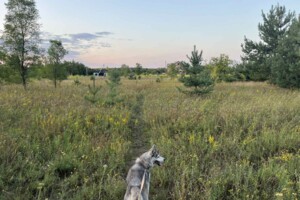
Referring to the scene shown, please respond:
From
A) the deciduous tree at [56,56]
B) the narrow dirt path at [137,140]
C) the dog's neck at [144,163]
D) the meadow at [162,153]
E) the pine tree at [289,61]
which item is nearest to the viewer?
the dog's neck at [144,163]

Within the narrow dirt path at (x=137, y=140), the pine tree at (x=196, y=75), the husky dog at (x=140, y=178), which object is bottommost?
the narrow dirt path at (x=137, y=140)

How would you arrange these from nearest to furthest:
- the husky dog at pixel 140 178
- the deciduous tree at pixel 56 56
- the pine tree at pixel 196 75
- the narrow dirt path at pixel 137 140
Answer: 1. the husky dog at pixel 140 178
2. the narrow dirt path at pixel 137 140
3. the pine tree at pixel 196 75
4. the deciduous tree at pixel 56 56

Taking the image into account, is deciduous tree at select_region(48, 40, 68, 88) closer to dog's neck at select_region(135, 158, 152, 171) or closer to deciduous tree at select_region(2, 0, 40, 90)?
deciduous tree at select_region(2, 0, 40, 90)

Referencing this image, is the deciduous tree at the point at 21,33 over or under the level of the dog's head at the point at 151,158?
over

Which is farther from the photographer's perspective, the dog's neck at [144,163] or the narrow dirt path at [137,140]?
the narrow dirt path at [137,140]

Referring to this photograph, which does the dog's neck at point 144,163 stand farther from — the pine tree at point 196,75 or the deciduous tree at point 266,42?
the deciduous tree at point 266,42

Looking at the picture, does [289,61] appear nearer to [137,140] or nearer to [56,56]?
[137,140]

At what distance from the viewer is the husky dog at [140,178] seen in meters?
3.03

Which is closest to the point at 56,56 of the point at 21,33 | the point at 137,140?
the point at 21,33

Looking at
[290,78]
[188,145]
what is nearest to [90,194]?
[188,145]

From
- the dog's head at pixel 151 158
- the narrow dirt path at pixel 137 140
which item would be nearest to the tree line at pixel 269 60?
the narrow dirt path at pixel 137 140

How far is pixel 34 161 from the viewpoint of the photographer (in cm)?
516

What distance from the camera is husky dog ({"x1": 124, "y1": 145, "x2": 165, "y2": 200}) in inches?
119

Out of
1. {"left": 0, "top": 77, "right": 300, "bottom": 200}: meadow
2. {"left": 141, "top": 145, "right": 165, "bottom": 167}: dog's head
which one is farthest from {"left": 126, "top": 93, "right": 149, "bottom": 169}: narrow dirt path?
{"left": 141, "top": 145, "right": 165, "bottom": 167}: dog's head
